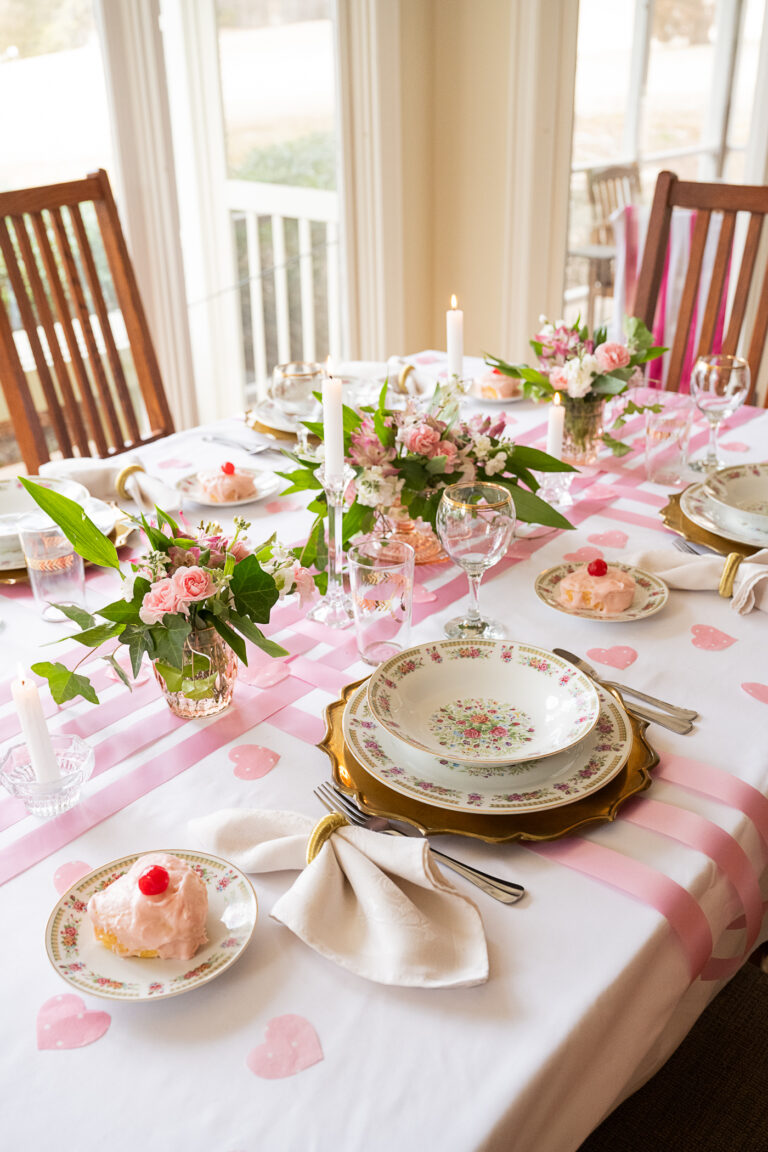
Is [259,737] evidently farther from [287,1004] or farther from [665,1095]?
[665,1095]

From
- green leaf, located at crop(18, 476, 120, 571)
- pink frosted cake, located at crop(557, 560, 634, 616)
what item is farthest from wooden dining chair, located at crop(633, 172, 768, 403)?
green leaf, located at crop(18, 476, 120, 571)

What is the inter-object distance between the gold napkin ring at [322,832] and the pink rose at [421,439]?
1.76 feet

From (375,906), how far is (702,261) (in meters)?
1.77

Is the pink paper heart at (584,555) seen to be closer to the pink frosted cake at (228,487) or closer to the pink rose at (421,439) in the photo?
the pink rose at (421,439)

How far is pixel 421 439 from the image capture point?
117 centimetres

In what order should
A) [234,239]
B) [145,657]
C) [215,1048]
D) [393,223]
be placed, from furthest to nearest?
[234,239] < [393,223] < [145,657] < [215,1048]

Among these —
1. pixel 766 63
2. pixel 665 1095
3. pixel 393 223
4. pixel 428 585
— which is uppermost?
pixel 766 63

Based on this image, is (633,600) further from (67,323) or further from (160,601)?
(67,323)

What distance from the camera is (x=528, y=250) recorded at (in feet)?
10.2

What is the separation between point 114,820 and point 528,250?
8.81ft

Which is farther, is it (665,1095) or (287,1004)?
(665,1095)

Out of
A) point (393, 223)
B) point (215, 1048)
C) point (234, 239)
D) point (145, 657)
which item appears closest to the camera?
point (215, 1048)

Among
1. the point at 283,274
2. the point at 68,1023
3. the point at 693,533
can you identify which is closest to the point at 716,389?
the point at 693,533

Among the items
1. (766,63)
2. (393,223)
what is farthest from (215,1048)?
(766,63)
